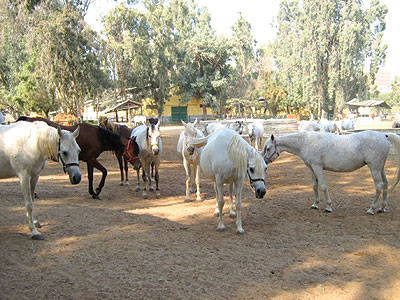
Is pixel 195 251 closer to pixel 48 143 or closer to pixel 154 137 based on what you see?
pixel 48 143

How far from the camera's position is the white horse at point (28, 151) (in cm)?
527

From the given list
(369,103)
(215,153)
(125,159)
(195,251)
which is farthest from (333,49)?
(195,251)

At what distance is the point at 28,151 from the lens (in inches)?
208

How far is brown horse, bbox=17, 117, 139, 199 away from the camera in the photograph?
28.7ft

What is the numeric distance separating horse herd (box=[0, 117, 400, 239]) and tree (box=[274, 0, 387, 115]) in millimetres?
40302

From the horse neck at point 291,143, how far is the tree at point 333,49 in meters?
40.6

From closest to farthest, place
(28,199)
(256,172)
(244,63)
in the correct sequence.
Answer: (28,199)
(256,172)
(244,63)

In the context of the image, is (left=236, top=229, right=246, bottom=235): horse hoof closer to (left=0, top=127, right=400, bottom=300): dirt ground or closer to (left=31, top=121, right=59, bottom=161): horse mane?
(left=0, top=127, right=400, bottom=300): dirt ground

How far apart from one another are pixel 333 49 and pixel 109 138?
42.9 metres

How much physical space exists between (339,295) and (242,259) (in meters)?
1.37

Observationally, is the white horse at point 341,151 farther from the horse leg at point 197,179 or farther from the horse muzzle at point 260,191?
the horse muzzle at point 260,191

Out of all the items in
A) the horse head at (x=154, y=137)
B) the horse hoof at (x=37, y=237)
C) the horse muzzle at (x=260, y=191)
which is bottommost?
the horse hoof at (x=37, y=237)

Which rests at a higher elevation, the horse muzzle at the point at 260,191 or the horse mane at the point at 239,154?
the horse mane at the point at 239,154

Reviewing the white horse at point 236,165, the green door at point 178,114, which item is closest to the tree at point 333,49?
the green door at point 178,114
